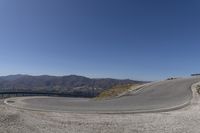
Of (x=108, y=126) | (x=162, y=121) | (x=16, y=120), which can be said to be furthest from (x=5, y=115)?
(x=162, y=121)

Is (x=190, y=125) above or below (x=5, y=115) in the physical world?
below

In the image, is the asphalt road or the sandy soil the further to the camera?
the asphalt road

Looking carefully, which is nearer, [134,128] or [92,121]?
[134,128]

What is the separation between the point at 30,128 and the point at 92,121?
12.1 feet

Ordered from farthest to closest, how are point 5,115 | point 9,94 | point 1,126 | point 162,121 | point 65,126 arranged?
point 9,94, point 162,121, point 5,115, point 65,126, point 1,126

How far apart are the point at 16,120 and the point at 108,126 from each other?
4.56m

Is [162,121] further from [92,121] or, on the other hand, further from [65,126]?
[65,126]

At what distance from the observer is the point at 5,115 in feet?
44.1

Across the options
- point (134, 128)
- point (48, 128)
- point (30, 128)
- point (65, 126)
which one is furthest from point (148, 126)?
point (30, 128)

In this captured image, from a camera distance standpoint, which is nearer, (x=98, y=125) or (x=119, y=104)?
(x=98, y=125)

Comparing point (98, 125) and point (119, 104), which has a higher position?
point (119, 104)

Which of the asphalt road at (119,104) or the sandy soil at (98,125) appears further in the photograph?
the asphalt road at (119,104)

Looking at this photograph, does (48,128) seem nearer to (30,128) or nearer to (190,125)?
(30,128)

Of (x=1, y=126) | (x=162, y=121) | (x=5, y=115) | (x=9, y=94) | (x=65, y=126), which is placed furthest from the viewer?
(x=9, y=94)
